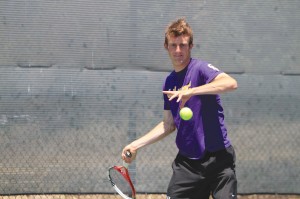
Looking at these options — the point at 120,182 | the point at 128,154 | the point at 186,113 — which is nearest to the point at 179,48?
the point at 186,113

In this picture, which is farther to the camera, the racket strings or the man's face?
the racket strings

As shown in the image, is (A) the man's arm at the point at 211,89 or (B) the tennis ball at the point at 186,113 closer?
(A) the man's arm at the point at 211,89

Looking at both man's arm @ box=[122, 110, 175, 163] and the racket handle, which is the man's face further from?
the racket handle

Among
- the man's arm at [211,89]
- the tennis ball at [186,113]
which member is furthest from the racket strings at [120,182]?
the man's arm at [211,89]

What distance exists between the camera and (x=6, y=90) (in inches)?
189

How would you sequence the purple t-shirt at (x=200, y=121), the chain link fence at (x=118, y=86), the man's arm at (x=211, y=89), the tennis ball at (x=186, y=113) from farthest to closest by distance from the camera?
1. the chain link fence at (x=118, y=86)
2. the purple t-shirt at (x=200, y=121)
3. the tennis ball at (x=186, y=113)
4. the man's arm at (x=211, y=89)

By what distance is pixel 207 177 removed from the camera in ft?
10.7

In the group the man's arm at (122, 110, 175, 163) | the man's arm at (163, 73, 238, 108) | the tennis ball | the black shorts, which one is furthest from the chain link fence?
the man's arm at (163, 73, 238, 108)

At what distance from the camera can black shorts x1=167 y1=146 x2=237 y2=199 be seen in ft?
10.6

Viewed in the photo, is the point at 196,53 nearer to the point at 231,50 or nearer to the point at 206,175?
the point at 231,50

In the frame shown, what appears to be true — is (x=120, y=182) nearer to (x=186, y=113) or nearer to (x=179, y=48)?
(x=186, y=113)

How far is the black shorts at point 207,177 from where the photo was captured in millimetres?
3223

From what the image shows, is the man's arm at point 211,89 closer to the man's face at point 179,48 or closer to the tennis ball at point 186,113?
the tennis ball at point 186,113

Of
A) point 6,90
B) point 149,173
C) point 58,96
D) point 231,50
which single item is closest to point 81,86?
point 58,96
